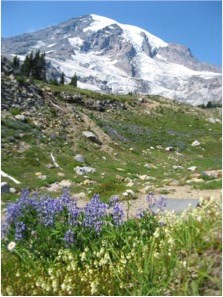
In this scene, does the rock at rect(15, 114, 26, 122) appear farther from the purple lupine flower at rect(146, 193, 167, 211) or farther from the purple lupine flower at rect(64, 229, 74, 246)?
the purple lupine flower at rect(64, 229, 74, 246)

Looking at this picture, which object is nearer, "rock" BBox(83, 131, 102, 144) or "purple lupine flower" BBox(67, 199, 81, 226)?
"purple lupine flower" BBox(67, 199, 81, 226)

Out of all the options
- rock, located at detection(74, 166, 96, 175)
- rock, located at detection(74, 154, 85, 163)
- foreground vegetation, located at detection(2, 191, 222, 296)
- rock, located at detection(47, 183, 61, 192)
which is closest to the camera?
foreground vegetation, located at detection(2, 191, 222, 296)

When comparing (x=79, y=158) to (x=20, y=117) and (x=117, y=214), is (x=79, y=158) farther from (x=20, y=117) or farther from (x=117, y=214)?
(x=117, y=214)

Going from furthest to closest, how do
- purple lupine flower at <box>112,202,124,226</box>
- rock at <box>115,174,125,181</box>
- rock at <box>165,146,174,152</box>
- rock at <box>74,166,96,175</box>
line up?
rock at <box>165,146,174,152</box>
rock at <box>115,174,125,181</box>
rock at <box>74,166,96,175</box>
purple lupine flower at <box>112,202,124,226</box>

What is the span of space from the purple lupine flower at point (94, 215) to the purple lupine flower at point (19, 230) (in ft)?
2.94

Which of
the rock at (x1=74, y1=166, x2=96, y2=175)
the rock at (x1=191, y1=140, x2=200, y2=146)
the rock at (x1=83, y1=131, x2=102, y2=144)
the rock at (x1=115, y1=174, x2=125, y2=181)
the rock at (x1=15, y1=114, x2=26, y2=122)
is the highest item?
the rock at (x1=15, y1=114, x2=26, y2=122)

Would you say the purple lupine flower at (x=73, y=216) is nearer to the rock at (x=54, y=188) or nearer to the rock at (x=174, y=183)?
the rock at (x=54, y=188)

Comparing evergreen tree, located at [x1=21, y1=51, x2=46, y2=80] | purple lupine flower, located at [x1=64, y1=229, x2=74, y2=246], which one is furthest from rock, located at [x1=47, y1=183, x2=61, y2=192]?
evergreen tree, located at [x1=21, y1=51, x2=46, y2=80]

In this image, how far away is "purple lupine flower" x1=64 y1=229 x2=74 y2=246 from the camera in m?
6.38

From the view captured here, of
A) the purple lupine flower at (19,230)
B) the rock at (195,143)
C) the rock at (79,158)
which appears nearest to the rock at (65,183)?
the rock at (79,158)

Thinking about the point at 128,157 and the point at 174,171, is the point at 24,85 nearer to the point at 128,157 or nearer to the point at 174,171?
the point at 128,157

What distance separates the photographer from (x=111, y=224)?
689 centimetres

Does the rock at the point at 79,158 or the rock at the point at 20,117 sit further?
the rock at the point at 20,117

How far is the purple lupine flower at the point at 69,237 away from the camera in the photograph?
20.9 feet
